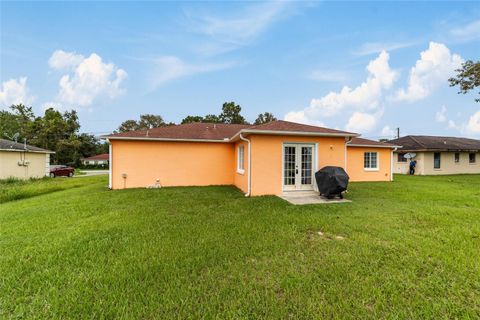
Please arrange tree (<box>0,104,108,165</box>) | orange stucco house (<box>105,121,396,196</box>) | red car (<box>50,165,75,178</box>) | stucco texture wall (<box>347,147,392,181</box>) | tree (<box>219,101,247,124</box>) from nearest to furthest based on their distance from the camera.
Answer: orange stucco house (<box>105,121,396,196</box>), stucco texture wall (<box>347,147,392,181</box>), red car (<box>50,165,75,178</box>), tree (<box>0,104,108,165</box>), tree (<box>219,101,247,124</box>)

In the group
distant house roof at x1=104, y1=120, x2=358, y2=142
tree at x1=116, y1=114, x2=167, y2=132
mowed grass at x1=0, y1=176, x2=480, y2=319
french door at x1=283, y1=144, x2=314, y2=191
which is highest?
tree at x1=116, y1=114, x2=167, y2=132

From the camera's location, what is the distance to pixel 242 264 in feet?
11.4

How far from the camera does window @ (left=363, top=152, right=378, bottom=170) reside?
1437 centimetres

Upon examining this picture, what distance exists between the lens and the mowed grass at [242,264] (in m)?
2.52

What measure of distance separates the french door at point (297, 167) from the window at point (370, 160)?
691 cm

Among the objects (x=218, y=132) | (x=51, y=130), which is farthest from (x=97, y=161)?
(x=218, y=132)

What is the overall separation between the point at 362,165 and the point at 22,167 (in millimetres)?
26103

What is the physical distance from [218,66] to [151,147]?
25.9ft

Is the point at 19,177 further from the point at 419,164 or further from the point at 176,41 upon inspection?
the point at 419,164

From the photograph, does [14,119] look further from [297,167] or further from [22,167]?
[297,167]

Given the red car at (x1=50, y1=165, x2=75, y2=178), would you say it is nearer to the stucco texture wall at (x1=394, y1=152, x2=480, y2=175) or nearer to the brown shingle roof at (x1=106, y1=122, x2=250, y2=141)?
the brown shingle roof at (x1=106, y1=122, x2=250, y2=141)

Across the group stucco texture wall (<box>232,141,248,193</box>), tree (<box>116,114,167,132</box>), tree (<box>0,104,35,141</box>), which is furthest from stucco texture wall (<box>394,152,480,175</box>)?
tree (<box>0,104,35,141</box>)

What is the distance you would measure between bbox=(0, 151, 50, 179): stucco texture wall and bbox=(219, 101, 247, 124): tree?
84.0 feet

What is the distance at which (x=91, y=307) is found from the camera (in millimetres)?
2543
